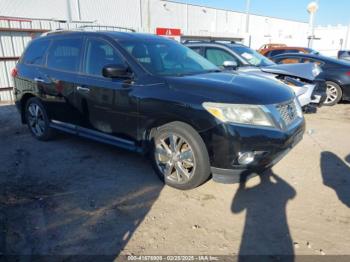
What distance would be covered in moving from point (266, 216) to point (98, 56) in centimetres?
301

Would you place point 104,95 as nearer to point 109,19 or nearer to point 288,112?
point 288,112

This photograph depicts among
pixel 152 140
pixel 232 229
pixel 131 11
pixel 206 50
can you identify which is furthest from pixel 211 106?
pixel 131 11

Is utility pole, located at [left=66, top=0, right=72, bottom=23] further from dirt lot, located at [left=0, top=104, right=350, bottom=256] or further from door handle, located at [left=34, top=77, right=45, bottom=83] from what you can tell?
dirt lot, located at [left=0, top=104, right=350, bottom=256]

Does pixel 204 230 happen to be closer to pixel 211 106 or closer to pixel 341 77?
pixel 211 106

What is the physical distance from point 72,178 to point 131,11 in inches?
1165

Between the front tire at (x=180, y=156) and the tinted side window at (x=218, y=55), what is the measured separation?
4625mm

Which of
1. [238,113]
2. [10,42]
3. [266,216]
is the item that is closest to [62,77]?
[238,113]

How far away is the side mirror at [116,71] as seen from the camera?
3.75 meters

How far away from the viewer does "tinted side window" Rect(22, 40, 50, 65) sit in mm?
5363

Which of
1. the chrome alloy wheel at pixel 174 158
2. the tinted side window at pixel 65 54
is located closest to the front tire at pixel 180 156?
the chrome alloy wheel at pixel 174 158

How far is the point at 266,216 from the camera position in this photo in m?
3.21

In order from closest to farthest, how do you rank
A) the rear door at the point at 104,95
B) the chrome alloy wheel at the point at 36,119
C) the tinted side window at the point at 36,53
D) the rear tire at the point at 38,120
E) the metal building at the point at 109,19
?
the rear door at the point at 104,95
the tinted side window at the point at 36,53
the rear tire at the point at 38,120
the chrome alloy wheel at the point at 36,119
the metal building at the point at 109,19

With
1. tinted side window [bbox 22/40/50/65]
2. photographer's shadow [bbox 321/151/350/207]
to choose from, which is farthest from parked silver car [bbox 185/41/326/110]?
tinted side window [bbox 22/40/50/65]

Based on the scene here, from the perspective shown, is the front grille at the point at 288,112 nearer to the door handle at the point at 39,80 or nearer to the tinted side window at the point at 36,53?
the door handle at the point at 39,80
